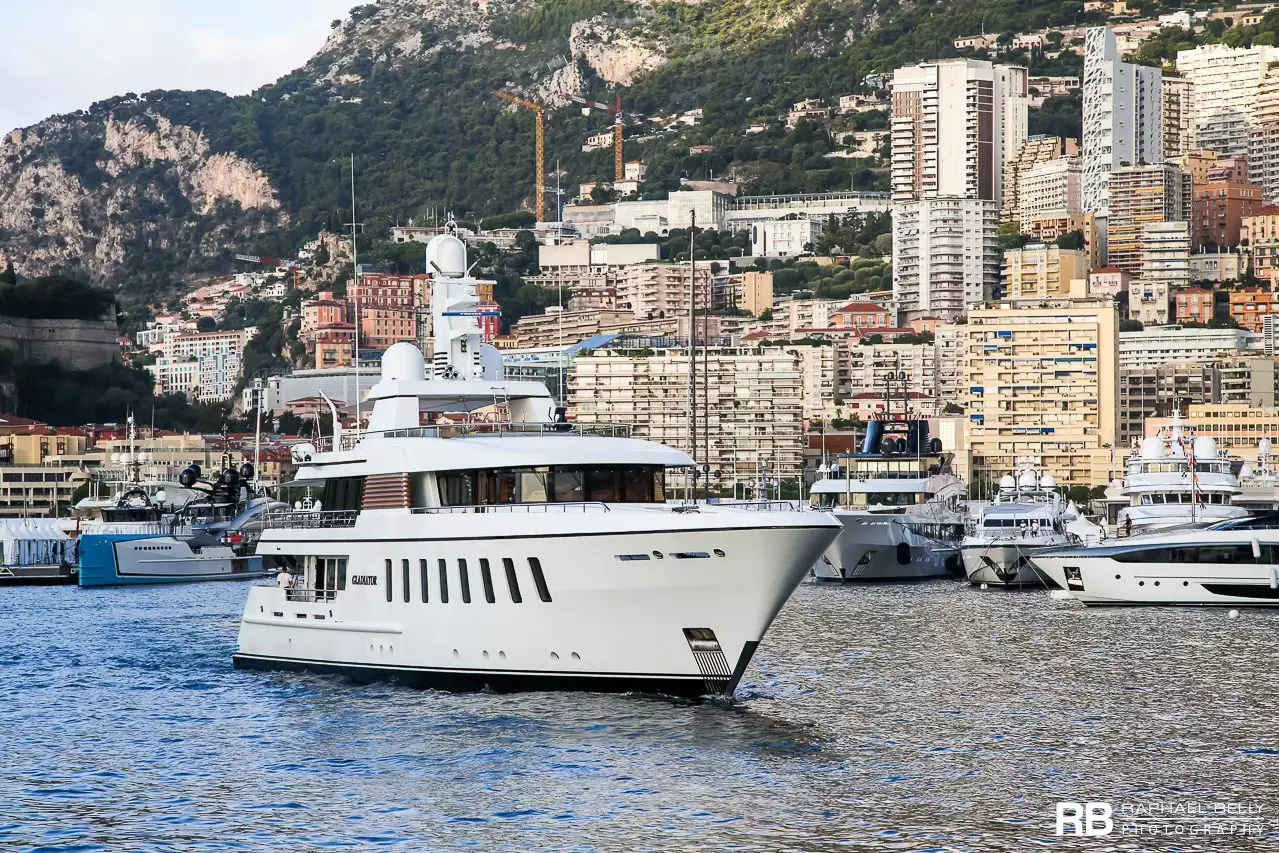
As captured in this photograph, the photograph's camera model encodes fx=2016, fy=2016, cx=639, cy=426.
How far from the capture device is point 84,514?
4478 inches

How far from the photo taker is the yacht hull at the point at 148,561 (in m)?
77.6

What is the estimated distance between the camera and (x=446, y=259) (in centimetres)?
4022

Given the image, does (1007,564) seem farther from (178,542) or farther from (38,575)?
(38,575)

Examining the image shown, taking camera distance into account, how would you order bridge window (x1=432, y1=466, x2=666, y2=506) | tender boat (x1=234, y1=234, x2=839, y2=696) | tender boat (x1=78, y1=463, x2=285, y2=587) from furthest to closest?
1. tender boat (x1=78, y1=463, x2=285, y2=587)
2. bridge window (x1=432, y1=466, x2=666, y2=506)
3. tender boat (x1=234, y1=234, x2=839, y2=696)

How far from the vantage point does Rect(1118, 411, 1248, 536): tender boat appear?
2623 inches

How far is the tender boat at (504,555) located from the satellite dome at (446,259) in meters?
0.48

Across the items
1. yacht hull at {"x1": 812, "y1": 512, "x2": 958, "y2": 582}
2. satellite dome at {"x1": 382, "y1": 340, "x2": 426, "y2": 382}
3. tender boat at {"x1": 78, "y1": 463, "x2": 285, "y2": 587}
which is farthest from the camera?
tender boat at {"x1": 78, "y1": 463, "x2": 285, "y2": 587}

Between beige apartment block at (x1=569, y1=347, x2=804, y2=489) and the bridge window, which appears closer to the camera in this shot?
the bridge window

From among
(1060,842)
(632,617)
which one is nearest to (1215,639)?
(632,617)

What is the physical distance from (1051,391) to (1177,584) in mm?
111360

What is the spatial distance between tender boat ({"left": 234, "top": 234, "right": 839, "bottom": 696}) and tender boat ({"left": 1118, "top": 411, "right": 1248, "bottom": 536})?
33.7 m

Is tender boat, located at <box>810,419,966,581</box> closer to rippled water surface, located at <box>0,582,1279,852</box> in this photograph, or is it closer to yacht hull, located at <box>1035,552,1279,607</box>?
yacht hull, located at <box>1035,552,1279,607</box>

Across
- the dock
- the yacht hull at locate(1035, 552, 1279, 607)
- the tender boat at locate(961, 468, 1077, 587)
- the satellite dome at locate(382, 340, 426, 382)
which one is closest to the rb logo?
the satellite dome at locate(382, 340, 426, 382)

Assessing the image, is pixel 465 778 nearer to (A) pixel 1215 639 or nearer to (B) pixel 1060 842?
(B) pixel 1060 842
